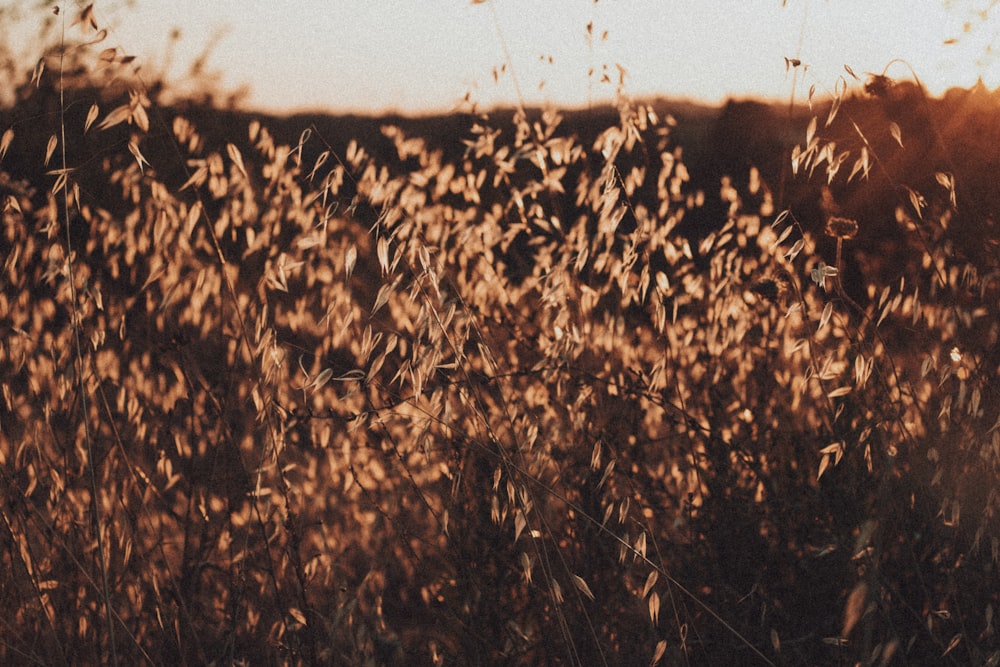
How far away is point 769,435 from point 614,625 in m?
0.58

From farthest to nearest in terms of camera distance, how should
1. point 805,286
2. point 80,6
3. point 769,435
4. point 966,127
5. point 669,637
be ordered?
point 966,127 → point 805,286 → point 769,435 → point 669,637 → point 80,6

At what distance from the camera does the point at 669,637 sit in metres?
1.57

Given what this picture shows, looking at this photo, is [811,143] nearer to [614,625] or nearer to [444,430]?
[444,430]

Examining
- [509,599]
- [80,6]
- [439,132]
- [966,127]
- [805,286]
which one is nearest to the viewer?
[80,6]

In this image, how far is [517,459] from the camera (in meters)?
1.66

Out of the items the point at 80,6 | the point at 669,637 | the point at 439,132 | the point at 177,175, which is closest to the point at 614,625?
the point at 669,637

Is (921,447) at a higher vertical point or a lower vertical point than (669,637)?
higher

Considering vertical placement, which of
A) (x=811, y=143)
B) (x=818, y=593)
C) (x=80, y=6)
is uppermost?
(x=80, y=6)

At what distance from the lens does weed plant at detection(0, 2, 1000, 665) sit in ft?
4.71

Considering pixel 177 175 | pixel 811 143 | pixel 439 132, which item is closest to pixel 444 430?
pixel 811 143

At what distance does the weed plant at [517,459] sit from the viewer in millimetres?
1435

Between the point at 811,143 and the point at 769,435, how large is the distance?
768 mm

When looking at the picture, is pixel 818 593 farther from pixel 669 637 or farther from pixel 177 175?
pixel 177 175

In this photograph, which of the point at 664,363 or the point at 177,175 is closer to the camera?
the point at 664,363
